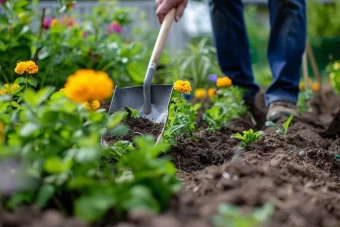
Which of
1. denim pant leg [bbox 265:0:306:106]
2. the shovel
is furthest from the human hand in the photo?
denim pant leg [bbox 265:0:306:106]

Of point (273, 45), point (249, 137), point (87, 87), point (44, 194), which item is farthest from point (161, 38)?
point (44, 194)

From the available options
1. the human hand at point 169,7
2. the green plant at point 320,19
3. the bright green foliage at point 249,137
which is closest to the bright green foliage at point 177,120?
the bright green foliage at point 249,137

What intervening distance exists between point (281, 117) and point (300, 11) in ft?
2.35

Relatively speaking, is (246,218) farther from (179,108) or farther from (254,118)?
(254,118)

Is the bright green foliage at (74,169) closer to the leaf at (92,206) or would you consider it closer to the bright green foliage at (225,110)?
the leaf at (92,206)

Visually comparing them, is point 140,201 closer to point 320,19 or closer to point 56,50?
point 56,50

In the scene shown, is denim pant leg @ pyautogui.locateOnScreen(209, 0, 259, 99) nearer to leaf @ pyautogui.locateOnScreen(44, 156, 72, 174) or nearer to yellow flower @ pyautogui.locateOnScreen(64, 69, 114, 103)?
yellow flower @ pyautogui.locateOnScreen(64, 69, 114, 103)

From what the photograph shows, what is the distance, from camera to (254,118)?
327 cm

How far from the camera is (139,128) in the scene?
6.59ft

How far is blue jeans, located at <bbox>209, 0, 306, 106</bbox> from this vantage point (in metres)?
2.97

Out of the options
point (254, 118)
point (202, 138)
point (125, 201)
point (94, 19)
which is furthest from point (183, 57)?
point (125, 201)

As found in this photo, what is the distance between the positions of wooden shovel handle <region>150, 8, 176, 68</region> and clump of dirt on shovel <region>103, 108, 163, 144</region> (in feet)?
1.26

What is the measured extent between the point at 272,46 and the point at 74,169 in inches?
91.8

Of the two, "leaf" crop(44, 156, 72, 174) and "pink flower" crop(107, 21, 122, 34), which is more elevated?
"leaf" crop(44, 156, 72, 174)
